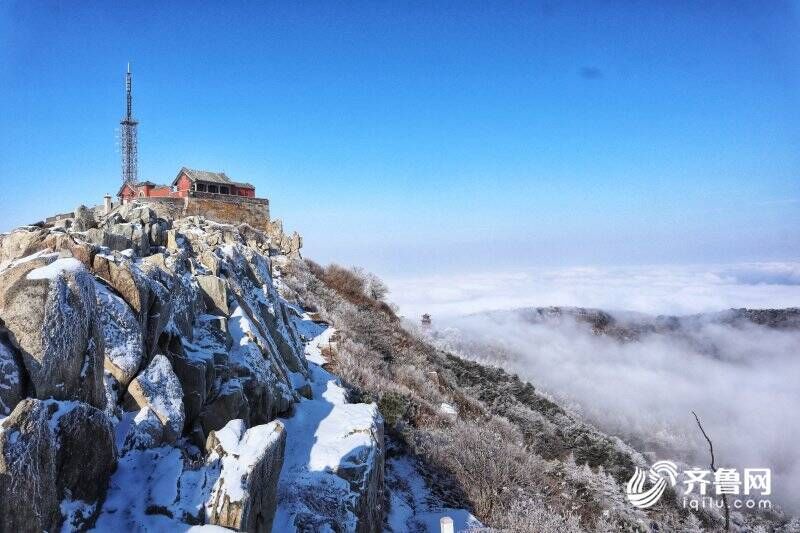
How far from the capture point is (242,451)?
6.33 m

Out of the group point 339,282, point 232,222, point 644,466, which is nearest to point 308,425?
point 644,466

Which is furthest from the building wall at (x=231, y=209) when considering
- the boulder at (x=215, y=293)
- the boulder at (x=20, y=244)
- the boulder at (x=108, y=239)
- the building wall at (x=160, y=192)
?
the boulder at (x=20, y=244)

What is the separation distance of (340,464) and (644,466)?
20845mm

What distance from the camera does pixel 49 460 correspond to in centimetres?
468

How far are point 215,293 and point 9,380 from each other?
6.72 m

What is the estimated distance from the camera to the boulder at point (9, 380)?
16.1 ft

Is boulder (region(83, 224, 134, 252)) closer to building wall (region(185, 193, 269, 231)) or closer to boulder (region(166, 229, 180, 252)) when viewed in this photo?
boulder (region(166, 229, 180, 252))

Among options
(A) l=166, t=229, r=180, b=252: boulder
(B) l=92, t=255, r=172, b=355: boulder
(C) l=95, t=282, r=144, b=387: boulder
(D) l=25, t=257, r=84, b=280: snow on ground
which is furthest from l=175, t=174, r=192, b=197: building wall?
(D) l=25, t=257, r=84, b=280: snow on ground

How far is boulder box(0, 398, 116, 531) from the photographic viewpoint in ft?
13.5

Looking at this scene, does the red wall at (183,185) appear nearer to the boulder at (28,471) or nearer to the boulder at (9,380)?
the boulder at (9,380)

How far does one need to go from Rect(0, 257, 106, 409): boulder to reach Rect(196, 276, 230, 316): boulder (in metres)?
5.22

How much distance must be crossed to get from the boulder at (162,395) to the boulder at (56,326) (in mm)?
706

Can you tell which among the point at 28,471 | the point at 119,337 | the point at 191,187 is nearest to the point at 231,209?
the point at 191,187
